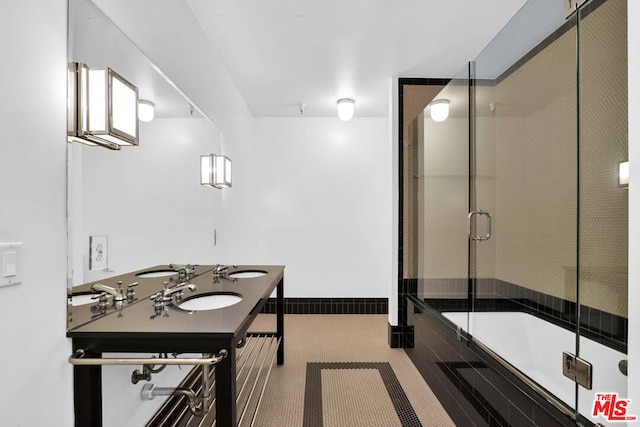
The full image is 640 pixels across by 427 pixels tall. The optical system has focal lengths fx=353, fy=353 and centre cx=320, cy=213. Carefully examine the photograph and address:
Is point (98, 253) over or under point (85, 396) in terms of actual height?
over

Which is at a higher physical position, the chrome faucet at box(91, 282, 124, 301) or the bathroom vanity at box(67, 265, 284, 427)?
the chrome faucet at box(91, 282, 124, 301)

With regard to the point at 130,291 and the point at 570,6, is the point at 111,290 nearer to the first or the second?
the point at 130,291

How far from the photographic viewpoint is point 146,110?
1.61m

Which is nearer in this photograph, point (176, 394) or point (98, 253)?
point (98, 253)

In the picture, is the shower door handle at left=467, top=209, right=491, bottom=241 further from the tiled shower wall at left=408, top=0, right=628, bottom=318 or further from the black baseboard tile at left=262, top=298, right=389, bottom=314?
the black baseboard tile at left=262, top=298, right=389, bottom=314

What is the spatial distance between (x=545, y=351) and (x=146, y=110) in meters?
2.33

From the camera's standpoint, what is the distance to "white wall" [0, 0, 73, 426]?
0.89 m

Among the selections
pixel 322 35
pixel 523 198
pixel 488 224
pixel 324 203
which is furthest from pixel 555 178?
pixel 324 203

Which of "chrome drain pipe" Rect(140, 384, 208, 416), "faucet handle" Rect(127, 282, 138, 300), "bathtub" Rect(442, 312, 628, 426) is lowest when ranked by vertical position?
"chrome drain pipe" Rect(140, 384, 208, 416)

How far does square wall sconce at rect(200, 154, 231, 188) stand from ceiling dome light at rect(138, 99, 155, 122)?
0.65 m

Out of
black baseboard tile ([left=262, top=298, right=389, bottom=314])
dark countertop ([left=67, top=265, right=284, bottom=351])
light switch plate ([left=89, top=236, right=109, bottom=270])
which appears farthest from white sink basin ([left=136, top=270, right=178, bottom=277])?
black baseboard tile ([left=262, top=298, right=389, bottom=314])

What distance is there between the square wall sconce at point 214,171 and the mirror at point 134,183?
0.06m

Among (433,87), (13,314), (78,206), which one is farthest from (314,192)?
(13,314)

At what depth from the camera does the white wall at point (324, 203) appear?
425 cm
